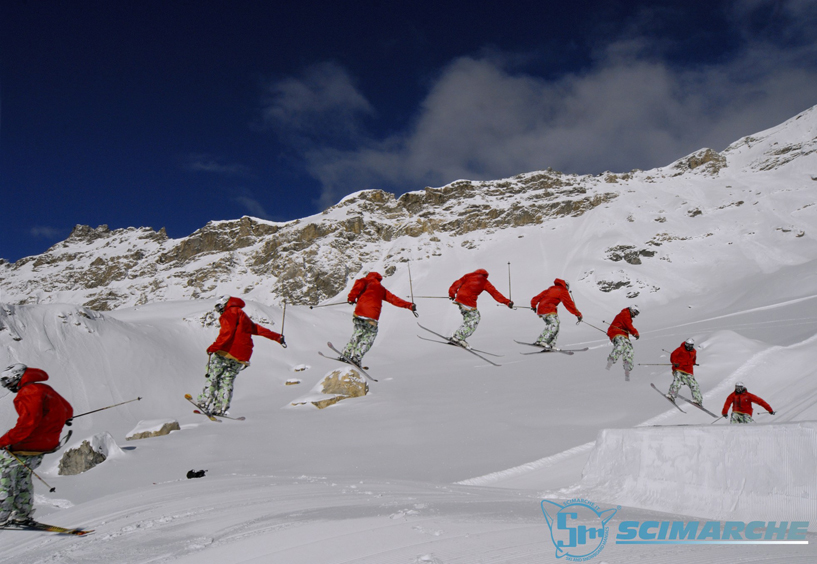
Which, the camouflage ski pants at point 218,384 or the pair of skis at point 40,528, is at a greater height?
the camouflage ski pants at point 218,384

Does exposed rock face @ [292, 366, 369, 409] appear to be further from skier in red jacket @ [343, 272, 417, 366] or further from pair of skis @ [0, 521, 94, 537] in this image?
pair of skis @ [0, 521, 94, 537]

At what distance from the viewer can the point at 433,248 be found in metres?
69.4

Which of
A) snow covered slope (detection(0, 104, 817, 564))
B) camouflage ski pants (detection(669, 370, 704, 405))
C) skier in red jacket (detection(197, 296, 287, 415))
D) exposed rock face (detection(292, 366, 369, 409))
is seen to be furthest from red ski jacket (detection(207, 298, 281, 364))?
camouflage ski pants (detection(669, 370, 704, 405))

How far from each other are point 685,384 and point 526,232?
61193 millimetres

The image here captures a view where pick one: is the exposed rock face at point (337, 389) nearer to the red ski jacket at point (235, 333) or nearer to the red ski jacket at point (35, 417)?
the red ski jacket at point (235, 333)

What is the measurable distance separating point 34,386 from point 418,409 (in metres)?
6.99

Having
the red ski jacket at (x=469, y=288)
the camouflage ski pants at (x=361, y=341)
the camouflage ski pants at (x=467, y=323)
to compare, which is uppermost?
the red ski jacket at (x=469, y=288)

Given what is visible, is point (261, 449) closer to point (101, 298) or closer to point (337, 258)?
point (337, 258)

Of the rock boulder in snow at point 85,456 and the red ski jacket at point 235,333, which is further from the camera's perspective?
the rock boulder in snow at point 85,456

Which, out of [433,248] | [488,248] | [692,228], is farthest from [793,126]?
[433,248]

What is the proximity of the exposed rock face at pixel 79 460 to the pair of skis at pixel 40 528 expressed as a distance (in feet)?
13.0

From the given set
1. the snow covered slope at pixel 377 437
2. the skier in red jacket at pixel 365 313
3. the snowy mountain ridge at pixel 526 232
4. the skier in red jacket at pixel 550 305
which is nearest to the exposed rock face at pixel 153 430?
the snow covered slope at pixel 377 437

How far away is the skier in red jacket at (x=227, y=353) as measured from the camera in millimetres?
6137

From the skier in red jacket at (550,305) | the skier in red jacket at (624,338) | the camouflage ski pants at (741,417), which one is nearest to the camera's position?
the camouflage ski pants at (741,417)
